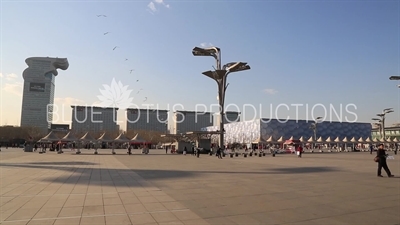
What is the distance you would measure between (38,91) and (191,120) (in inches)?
3528

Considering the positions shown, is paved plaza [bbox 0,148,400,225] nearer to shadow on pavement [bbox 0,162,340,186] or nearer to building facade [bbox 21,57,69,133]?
shadow on pavement [bbox 0,162,340,186]

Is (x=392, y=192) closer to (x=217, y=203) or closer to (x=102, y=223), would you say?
(x=217, y=203)

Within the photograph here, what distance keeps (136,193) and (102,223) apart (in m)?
3.79

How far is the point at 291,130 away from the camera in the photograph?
12650cm

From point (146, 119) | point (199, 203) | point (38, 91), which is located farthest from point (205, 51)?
point (38, 91)

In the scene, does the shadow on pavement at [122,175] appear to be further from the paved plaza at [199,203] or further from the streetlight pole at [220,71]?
the streetlight pole at [220,71]

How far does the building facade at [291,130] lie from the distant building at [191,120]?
38.9 meters

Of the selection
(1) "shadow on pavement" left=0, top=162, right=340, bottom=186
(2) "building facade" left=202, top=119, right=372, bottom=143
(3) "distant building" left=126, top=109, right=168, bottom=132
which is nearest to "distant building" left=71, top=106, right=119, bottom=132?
(3) "distant building" left=126, top=109, right=168, bottom=132

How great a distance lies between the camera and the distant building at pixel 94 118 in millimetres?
169500

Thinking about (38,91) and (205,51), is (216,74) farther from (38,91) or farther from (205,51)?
(38,91)

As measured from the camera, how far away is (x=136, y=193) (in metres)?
10.4

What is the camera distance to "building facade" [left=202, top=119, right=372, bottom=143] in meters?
122

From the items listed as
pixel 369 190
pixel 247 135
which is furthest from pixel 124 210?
pixel 247 135

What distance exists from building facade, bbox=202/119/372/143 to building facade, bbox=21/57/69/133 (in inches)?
4187
